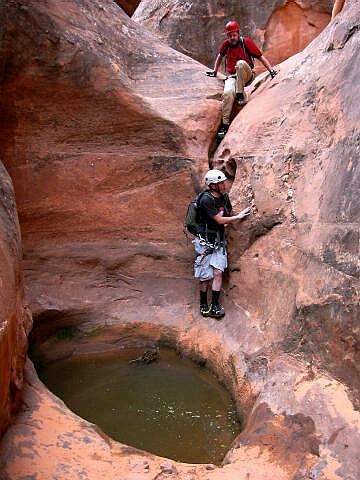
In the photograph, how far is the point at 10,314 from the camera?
3.54 metres

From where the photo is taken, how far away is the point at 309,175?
4895 millimetres

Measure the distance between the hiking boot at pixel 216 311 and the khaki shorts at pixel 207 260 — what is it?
1.09 feet

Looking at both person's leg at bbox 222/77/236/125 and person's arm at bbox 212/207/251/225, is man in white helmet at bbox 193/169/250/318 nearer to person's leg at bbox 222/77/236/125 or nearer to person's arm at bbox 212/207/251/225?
person's arm at bbox 212/207/251/225

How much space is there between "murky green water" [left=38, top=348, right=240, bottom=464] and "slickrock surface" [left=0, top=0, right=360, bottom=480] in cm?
25

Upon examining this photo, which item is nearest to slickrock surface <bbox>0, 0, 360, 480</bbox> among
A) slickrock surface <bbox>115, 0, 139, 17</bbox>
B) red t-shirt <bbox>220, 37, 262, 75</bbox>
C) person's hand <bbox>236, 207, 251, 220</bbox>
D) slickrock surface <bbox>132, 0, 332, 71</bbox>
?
person's hand <bbox>236, 207, 251, 220</bbox>

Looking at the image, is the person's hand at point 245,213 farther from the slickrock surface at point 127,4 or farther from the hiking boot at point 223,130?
the slickrock surface at point 127,4

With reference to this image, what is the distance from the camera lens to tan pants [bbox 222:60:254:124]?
273 inches

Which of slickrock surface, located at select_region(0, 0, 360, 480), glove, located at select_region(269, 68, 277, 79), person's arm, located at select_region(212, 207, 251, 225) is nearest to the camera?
slickrock surface, located at select_region(0, 0, 360, 480)

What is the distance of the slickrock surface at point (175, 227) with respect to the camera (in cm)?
385

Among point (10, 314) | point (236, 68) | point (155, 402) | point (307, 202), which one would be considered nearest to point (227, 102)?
point (236, 68)

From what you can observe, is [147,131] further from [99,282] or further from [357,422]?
[357,422]

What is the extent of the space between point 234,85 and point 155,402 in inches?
164

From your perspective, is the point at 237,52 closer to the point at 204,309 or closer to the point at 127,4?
the point at 204,309

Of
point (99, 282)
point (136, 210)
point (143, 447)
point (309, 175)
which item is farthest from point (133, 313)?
point (309, 175)
